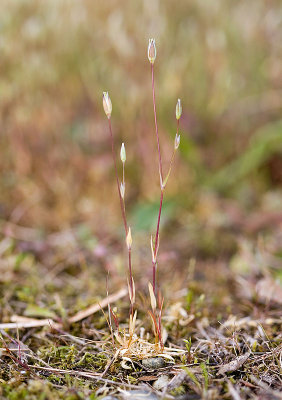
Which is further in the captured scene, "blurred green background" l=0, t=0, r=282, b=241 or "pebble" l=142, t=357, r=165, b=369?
"blurred green background" l=0, t=0, r=282, b=241

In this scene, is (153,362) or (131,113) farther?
(131,113)

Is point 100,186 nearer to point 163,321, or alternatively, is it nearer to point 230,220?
point 230,220

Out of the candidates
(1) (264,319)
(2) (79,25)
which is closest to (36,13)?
(2) (79,25)

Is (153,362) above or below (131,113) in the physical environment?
below

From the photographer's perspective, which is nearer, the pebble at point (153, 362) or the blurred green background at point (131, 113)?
the pebble at point (153, 362)

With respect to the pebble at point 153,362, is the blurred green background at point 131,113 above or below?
above
